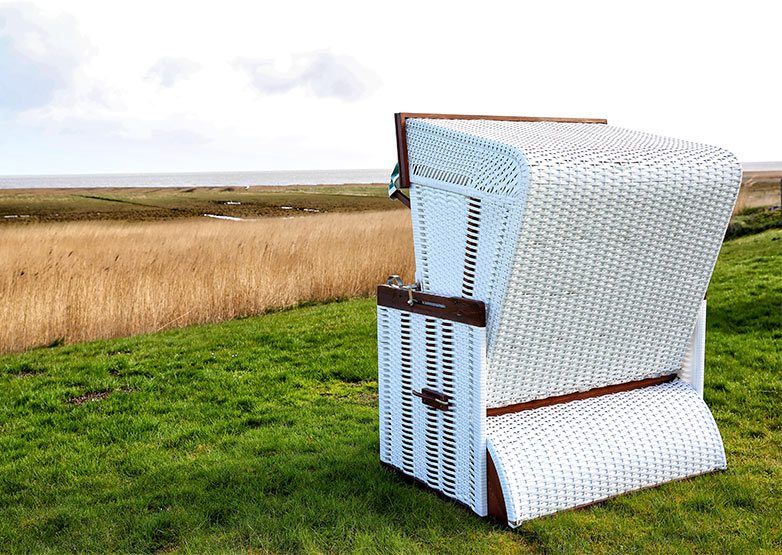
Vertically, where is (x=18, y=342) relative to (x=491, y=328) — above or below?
below

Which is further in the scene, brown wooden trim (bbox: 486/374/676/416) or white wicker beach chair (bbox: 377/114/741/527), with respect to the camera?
brown wooden trim (bbox: 486/374/676/416)

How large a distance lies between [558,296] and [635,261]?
1.24 ft

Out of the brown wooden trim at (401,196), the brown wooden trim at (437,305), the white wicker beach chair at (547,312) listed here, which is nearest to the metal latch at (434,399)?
the white wicker beach chair at (547,312)

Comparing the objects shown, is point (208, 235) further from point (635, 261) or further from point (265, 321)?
point (635, 261)

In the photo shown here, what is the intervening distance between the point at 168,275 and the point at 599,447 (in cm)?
636

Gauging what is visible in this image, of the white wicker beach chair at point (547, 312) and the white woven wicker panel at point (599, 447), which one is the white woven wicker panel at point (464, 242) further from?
the white woven wicker panel at point (599, 447)

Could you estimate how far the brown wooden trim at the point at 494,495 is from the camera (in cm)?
279

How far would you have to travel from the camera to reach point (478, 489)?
2.86 metres

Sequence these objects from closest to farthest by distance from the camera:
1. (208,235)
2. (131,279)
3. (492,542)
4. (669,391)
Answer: (492,542)
(669,391)
(131,279)
(208,235)

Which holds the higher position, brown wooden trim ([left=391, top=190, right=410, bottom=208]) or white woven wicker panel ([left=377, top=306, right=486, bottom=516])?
brown wooden trim ([left=391, top=190, right=410, bottom=208])

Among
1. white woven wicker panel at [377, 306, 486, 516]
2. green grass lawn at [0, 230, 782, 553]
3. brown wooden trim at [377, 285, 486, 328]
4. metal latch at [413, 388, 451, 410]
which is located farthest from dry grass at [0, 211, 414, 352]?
metal latch at [413, 388, 451, 410]

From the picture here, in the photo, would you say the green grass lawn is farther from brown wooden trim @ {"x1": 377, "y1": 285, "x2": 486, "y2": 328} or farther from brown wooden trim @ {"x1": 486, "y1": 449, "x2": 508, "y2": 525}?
brown wooden trim @ {"x1": 377, "y1": 285, "x2": 486, "y2": 328}

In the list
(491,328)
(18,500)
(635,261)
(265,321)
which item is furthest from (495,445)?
(265,321)

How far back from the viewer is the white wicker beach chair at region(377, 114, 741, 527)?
8.82 feet
